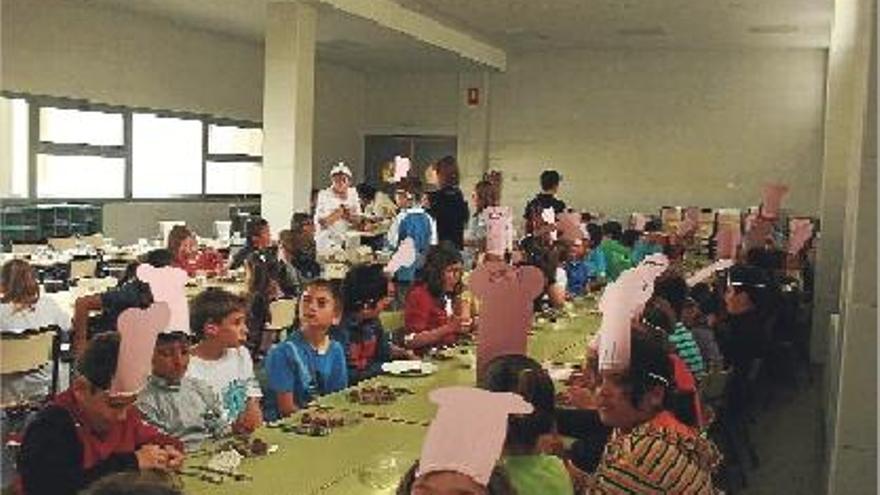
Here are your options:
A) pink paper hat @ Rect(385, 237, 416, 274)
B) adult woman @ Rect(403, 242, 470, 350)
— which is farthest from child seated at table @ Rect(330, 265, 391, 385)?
adult woman @ Rect(403, 242, 470, 350)

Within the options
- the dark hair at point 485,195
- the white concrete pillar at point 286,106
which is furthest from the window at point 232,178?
the dark hair at point 485,195

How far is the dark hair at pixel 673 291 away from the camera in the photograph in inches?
175

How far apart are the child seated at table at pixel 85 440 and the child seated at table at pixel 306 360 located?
3.26 ft

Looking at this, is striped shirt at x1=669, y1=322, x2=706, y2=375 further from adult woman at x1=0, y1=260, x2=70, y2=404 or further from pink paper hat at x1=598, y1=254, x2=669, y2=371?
adult woman at x1=0, y1=260, x2=70, y2=404

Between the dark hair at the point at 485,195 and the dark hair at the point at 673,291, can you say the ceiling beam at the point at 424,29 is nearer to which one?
the dark hair at the point at 485,195

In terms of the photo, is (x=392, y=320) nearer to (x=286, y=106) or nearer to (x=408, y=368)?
(x=408, y=368)

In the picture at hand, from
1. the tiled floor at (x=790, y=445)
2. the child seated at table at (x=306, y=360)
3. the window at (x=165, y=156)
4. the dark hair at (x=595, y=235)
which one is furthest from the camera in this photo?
the window at (x=165, y=156)

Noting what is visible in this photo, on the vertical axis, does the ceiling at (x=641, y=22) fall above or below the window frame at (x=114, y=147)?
above

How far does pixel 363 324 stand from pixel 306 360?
0.77m

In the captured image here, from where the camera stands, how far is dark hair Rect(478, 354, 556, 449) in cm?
237

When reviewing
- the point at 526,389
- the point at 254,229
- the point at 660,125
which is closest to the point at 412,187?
the point at 254,229

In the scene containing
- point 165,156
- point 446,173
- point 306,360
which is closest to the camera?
point 306,360

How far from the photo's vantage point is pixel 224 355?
3.39 m

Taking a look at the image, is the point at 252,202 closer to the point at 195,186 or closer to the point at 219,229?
the point at 195,186
